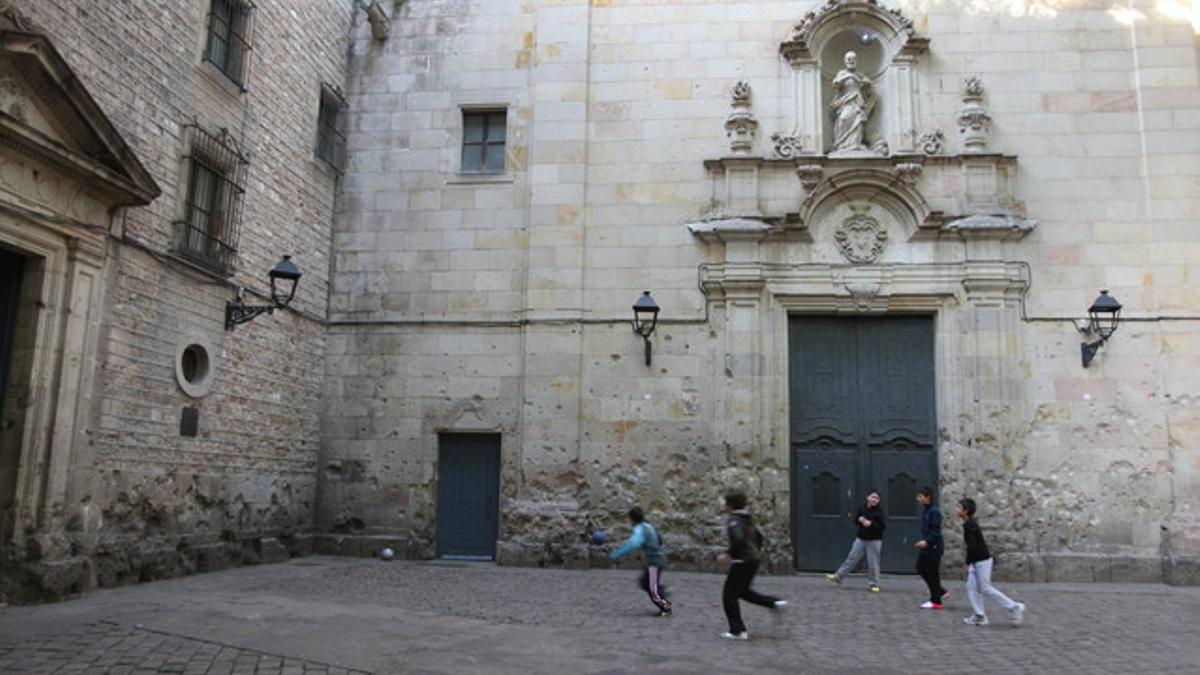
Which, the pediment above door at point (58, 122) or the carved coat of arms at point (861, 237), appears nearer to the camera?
the pediment above door at point (58, 122)

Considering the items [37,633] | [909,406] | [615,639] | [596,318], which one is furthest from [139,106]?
[909,406]

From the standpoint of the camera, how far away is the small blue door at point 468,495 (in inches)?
563

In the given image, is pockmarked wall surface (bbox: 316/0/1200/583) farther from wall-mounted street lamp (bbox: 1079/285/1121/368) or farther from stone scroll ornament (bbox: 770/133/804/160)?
wall-mounted street lamp (bbox: 1079/285/1121/368)

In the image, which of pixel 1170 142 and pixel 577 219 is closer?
pixel 1170 142

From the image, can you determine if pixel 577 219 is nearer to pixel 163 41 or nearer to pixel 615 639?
pixel 163 41

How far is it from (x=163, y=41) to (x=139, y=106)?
1.01 metres

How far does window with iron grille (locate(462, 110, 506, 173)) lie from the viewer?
15.3 metres

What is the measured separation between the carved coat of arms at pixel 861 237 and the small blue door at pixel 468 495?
6.20 meters

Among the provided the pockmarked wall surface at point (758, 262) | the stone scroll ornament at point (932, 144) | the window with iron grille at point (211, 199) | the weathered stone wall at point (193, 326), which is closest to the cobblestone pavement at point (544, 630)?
the weathered stone wall at point (193, 326)

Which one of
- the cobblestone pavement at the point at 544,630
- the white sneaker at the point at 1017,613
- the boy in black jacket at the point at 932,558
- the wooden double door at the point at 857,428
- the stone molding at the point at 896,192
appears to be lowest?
the cobblestone pavement at the point at 544,630

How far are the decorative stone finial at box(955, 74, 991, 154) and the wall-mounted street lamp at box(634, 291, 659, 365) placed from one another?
17.6 feet

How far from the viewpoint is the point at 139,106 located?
1047 cm

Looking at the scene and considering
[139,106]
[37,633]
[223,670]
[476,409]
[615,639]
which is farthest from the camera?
[476,409]

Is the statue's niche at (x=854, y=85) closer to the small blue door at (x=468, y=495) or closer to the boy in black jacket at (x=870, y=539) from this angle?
the boy in black jacket at (x=870, y=539)
